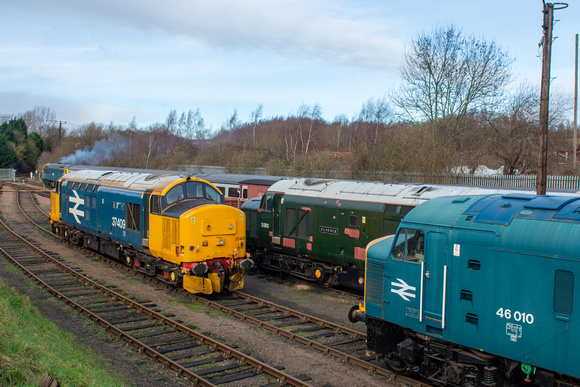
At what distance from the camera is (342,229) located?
1418 cm

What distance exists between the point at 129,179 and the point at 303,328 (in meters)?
9.01

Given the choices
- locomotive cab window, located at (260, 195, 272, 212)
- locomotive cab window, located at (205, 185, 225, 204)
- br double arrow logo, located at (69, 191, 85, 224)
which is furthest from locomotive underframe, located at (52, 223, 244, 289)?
locomotive cab window, located at (260, 195, 272, 212)

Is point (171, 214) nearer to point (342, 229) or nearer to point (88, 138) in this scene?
point (342, 229)

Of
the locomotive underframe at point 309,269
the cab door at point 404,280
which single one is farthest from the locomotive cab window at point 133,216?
the cab door at point 404,280

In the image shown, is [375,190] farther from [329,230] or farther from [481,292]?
[481,292]

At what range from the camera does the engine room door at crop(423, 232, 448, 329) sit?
23.5ft

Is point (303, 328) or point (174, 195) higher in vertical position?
point (174, 195)

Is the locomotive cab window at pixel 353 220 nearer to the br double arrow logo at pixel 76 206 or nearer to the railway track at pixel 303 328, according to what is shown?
the railway track at pixel 303 328

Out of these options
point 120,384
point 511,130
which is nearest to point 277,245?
point 120,384

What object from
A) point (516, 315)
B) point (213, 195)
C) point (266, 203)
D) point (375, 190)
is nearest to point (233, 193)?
point (266, 203)

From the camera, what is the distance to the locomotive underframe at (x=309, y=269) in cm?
1420

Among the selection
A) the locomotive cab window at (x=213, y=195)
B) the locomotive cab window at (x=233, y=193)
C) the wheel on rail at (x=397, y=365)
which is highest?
the locomotive cab window at (x=213, y=195)

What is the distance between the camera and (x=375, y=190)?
1386 cm

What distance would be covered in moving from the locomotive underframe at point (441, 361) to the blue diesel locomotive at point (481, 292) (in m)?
0.02
